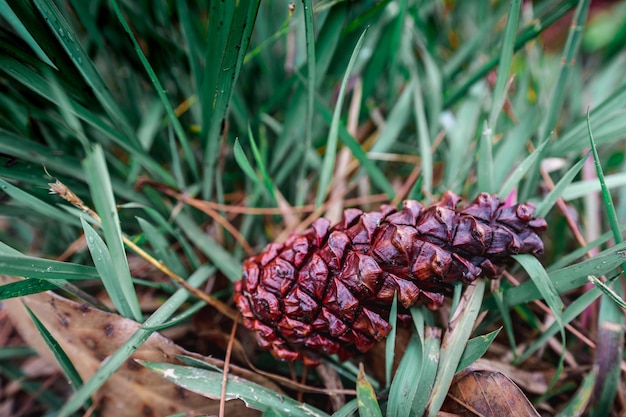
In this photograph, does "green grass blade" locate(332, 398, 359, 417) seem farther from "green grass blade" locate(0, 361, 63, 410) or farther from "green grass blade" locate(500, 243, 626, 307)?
"green grass blade" locate(0, 361, 63, 410)

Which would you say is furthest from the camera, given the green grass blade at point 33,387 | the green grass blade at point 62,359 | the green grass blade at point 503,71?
the green grass blade at point 33,387

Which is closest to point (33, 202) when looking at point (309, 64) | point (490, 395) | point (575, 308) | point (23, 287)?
point (23, 287)

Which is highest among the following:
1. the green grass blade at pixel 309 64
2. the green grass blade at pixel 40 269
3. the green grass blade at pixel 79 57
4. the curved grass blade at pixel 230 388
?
the green grass blade at pixel 309 64

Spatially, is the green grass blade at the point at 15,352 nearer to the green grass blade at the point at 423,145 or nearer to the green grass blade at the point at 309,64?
the green grass blade at the point at 309,64

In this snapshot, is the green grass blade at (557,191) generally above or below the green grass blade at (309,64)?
below

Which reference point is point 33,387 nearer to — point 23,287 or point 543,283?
point 23,287

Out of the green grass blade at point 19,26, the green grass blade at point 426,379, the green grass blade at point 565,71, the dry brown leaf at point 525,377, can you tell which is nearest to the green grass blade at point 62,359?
the green grass blade at point 19,26

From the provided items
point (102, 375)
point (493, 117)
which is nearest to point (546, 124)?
point (493, 117)
